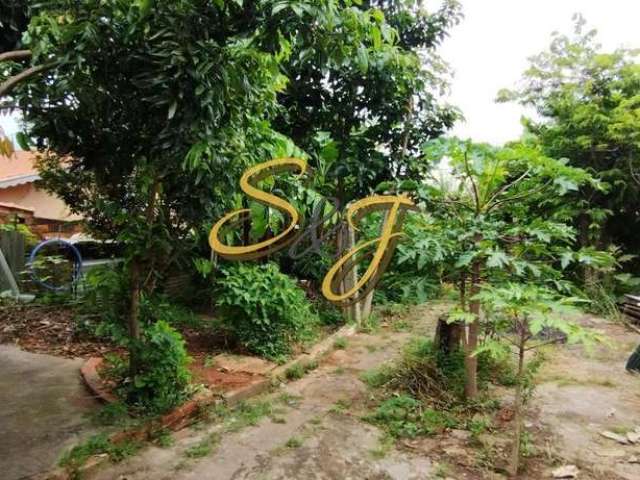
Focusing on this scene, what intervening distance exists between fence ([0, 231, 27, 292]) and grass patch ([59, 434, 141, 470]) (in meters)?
4.24

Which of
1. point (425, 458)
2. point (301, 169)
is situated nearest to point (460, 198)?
point (301, 169)

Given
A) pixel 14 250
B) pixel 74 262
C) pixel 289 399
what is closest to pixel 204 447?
pixel 289 399

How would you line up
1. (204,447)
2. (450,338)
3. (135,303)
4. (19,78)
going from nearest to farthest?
(19,78)
(204,447)
(135,303)
(450,338)

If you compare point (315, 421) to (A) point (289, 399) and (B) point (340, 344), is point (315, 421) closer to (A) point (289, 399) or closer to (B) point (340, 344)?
(A) point (289, 399)

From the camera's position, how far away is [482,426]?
290cm

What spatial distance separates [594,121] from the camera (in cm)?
663

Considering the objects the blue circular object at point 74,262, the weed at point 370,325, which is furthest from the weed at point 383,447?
the blue circular object at point 74,262

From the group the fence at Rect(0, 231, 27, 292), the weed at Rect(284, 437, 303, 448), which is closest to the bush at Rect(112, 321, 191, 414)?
the weed at Rect(284, 437, 303, 448)

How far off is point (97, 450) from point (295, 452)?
1.11 meters

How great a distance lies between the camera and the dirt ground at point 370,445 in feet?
7.95

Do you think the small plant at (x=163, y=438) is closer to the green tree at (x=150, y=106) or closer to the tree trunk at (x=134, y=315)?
the tree trunk at (x=134, y=315)

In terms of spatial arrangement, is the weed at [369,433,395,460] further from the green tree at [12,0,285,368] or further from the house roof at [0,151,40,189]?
the house roof at [0,151,40,189]

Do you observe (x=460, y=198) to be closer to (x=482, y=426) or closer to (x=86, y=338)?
(x=482, y=426)

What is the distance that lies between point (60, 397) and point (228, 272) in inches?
65.2
